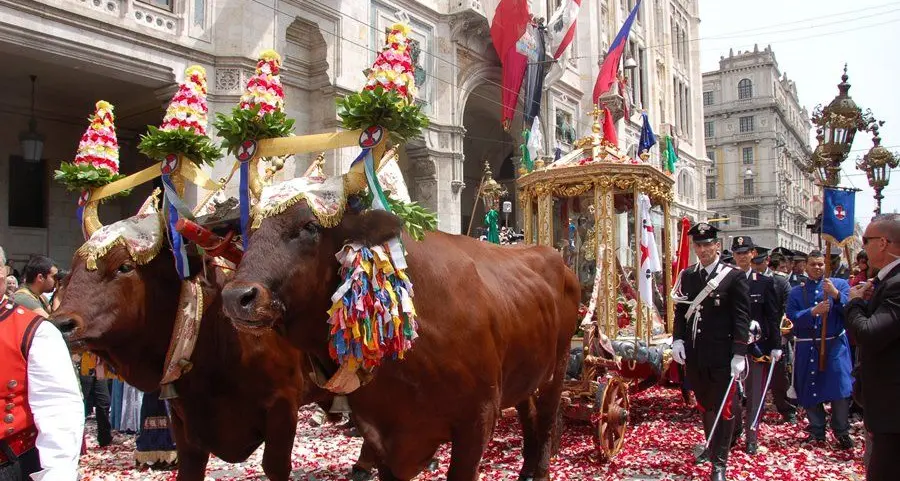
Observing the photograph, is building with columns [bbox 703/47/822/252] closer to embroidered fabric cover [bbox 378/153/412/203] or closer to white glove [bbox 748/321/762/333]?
white glove [bbox 748/321/762/333]

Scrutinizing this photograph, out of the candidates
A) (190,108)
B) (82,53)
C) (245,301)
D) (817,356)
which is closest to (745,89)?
(817,356)

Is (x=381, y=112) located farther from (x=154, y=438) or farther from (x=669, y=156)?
(x=669, y=156)

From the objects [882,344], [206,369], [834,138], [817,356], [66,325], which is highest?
[834,138]

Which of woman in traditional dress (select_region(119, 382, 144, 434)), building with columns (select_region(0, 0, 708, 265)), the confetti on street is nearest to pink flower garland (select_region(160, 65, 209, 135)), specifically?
building with columns (select_region(0, 0, 708, 265))

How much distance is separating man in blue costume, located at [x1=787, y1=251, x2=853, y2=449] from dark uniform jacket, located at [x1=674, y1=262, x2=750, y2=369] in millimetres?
1476

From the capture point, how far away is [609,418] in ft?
21.6

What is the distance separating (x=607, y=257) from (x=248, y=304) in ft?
24.2

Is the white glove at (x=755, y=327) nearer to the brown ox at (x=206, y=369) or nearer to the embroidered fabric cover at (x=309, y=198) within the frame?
the brown ox at (x=206, y=369)

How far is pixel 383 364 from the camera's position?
3262 millimetres

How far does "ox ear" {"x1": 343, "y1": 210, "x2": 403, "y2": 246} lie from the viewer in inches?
123

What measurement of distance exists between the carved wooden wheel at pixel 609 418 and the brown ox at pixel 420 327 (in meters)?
2.45

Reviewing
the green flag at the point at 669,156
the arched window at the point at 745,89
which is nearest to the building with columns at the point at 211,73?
the green flag at the point at 669,156

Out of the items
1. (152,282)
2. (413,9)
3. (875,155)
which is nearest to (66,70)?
(413,9)

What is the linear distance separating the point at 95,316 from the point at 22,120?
41.2 ft
